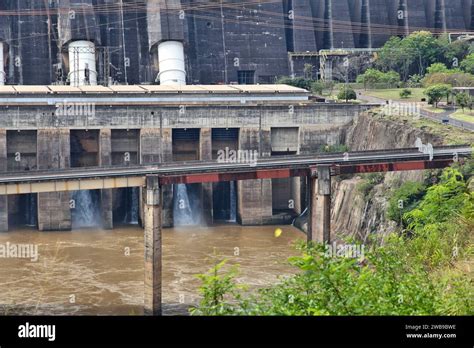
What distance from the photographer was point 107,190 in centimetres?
7262

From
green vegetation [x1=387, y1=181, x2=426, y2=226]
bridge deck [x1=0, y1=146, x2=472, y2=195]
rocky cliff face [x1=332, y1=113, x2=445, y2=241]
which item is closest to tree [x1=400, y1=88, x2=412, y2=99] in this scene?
rocky cliff face [x1=332, y1=113, x2=445, y2=241]

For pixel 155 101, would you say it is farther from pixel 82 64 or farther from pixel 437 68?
pixel 437 68

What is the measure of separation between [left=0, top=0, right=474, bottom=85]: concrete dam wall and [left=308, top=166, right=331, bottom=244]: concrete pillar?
120 ft

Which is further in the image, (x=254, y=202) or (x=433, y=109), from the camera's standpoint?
(x=433, y=109)

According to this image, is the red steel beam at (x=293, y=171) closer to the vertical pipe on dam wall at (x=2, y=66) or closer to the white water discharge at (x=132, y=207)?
the white water discharge at (x=132, y=207)

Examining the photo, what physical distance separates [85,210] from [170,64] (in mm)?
18909

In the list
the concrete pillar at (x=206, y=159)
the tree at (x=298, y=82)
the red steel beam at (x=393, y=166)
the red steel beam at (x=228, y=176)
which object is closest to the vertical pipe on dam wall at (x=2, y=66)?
the concrete pillar at (x=206, y=159)

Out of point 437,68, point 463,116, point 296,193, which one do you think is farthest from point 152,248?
point 437,68

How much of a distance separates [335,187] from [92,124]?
1958 cm

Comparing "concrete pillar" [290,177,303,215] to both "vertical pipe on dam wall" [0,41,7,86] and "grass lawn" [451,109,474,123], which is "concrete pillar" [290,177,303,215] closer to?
"grass lawn" [451,109,474,123]

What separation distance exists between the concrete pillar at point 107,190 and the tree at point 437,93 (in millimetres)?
25843

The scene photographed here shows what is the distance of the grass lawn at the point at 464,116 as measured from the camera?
6920 centimetres

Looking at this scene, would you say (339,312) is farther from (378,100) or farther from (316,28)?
(316,28)

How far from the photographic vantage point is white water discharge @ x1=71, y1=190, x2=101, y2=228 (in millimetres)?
74500
